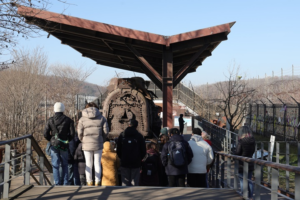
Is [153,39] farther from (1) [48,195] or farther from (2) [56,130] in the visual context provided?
(1) [48,195]

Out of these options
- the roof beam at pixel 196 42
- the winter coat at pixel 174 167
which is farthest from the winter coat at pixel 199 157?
the roof beam at pixel 196 42

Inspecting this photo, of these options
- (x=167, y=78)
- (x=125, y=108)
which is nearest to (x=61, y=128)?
(x=125, y=108)

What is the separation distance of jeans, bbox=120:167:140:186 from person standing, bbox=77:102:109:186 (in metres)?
0.61

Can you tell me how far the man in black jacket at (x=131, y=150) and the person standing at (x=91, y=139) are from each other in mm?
553

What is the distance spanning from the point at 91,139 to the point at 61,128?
0.74 meters

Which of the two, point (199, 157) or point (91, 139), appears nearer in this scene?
point (199, 157)

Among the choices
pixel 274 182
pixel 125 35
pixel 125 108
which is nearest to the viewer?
pixel 274 182

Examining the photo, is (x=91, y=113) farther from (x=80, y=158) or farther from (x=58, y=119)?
(x=80, y=158)

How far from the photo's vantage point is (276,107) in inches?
1129

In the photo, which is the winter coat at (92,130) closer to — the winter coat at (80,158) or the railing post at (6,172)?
the winter coat at (80,158)

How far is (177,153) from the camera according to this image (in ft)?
29.6

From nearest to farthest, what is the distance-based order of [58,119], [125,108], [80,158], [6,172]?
[6,172]
[58,119]
[80,158]
[125,108]

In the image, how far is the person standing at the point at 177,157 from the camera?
9.02 metres

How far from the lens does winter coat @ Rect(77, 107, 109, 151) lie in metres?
9.67
